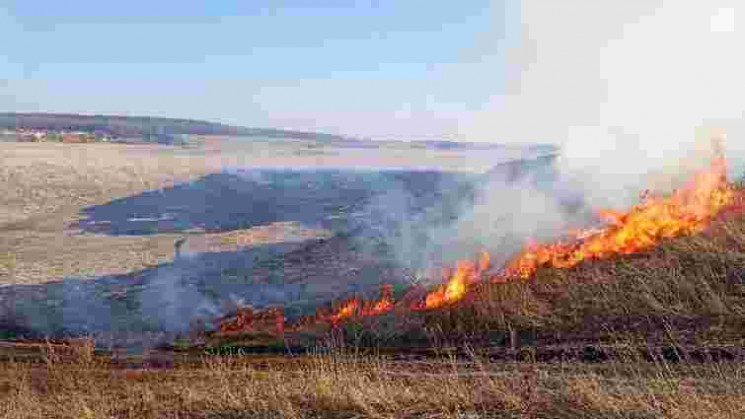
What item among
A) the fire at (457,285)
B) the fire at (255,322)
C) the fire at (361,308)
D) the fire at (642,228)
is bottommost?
the fire at (255,322)

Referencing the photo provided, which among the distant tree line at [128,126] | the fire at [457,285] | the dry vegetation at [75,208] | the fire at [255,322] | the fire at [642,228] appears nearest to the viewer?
the fire at [457,285]

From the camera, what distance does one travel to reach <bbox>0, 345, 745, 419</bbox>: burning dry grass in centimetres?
594

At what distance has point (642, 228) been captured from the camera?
14.3m

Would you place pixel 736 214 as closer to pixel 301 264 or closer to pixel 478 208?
pixel 478 208

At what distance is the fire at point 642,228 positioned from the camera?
13.8 m

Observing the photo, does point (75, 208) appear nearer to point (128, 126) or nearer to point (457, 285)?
point (457, 285)

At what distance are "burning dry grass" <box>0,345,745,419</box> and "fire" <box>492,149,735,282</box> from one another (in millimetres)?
4829

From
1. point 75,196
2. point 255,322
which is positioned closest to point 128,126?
point 75,196

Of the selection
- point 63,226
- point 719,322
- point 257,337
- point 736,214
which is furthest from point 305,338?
point 63,226

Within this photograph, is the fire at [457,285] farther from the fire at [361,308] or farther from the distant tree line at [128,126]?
the distant tree line at [128,126]

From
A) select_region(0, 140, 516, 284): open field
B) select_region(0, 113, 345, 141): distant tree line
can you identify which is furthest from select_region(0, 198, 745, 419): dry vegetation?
select_region(0, 113, 345, 141): distant tree line

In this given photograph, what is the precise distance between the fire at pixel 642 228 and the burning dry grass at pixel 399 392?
483cm

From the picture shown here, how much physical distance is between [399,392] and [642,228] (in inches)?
374

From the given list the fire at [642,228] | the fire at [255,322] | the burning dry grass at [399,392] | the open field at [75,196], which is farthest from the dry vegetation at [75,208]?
the fire at [642,228]
